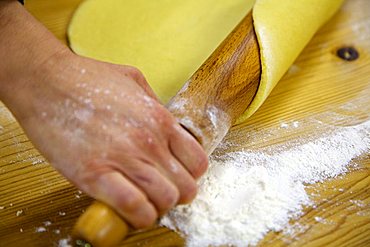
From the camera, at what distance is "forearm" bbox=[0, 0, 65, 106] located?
0.73m

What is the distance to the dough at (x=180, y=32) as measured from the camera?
1.01 meters

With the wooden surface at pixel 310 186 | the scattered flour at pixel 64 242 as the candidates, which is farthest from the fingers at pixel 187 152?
the scattered flour at pixel 64 242

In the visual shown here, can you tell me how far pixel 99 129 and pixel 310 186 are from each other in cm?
43

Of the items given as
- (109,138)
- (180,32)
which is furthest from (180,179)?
(180,32)

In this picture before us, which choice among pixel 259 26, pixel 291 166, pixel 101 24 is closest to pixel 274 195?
pixel 291 166

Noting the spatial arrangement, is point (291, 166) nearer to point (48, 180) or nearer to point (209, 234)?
point (209, 234)

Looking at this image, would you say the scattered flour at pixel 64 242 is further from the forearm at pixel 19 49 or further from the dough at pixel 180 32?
the dough at pixel 180 32

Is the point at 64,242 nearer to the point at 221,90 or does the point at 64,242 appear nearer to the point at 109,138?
the point at 109,138

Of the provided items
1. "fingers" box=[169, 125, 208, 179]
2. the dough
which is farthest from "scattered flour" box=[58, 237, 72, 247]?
the dough

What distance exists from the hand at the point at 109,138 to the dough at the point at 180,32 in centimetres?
30

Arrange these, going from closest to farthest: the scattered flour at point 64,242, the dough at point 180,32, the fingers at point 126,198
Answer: the fingers at point 126,198, the scattered flour at point 64,242, the dough at point 180,32

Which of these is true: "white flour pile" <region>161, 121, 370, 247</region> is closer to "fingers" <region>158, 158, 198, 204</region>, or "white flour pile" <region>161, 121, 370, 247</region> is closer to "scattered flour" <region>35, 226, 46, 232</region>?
"fingers" <region>158, 158, 198, 204</region>

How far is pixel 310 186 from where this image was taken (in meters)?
0.86

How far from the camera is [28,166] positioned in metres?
0.92
